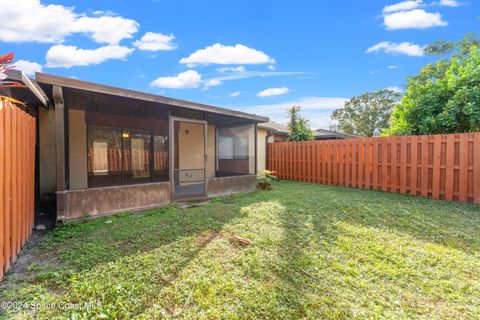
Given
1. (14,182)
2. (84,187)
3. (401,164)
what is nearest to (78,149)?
(84,187)

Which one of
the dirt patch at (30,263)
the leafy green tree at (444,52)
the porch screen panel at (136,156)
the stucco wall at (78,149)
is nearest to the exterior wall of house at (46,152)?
the stucco wall at (78,149)

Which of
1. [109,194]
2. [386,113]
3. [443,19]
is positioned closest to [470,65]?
[443,19]

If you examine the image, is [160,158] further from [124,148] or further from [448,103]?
[448,103]

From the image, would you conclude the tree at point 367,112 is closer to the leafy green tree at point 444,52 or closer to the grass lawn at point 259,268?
the leafy green tree at point 444,52

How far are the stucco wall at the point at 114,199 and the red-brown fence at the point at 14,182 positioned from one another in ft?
2.22

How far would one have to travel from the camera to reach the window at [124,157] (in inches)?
258

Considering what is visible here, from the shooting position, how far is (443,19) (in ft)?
33.8

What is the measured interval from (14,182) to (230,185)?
5.11 metres

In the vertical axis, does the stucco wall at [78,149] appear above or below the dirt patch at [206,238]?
above

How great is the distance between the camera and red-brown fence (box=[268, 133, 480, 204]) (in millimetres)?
5838

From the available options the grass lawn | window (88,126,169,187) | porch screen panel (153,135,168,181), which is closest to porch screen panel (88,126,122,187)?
window (88,126,169,187)

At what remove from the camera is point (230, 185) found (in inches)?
289

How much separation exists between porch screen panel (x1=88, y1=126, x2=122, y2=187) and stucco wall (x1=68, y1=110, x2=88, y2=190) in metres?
0.13

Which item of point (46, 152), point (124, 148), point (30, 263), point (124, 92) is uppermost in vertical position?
point (124, 92)
